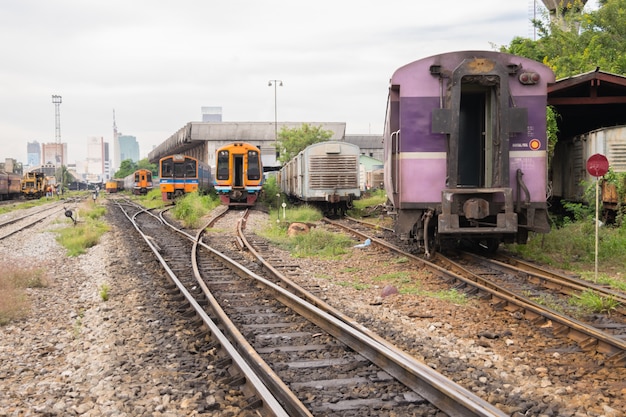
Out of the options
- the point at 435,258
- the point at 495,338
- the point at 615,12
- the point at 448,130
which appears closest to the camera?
the point at 495,338

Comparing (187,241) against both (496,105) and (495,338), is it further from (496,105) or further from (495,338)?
(495,338)

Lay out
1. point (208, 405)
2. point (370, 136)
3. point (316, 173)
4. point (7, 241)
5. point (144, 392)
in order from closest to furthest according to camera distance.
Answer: point (208, 405) → point (144, 392) → point (7, 241) → point (316, 173) → point (370, 136)

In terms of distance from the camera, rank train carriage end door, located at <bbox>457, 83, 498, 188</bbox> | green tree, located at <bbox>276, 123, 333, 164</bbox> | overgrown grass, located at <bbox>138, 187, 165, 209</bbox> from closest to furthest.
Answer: train carriage end door, located at <bbox>457, 83, 498, 188</bbox> → overgrown grass, located at <bbox>138, 187, 165, 209</bbox> → green tree, located at <bbox>276, 123, 333, 164</bbox>

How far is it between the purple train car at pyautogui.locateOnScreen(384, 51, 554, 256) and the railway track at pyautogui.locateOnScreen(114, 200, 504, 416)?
310cm

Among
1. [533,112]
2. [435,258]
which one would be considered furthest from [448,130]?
[435,258]

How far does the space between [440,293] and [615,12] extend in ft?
79.2

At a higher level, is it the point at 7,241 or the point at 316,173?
the point at 316,173

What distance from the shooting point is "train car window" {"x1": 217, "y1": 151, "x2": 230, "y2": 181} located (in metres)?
27.9

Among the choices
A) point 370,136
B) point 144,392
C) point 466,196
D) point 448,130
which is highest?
point 370,136

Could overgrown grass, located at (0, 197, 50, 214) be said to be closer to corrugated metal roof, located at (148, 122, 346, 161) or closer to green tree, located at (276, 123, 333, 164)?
corrugated metal roof, located at (148, 122, 346, 161)

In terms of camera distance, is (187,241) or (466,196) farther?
(187,241)

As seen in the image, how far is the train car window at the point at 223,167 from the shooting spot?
91.5ft

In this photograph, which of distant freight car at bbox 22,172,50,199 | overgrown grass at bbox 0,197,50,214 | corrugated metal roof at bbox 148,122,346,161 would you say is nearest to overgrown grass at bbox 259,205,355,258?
overgrown grass at bbox 0,197,50,214

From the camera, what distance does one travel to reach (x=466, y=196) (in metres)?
9.73
